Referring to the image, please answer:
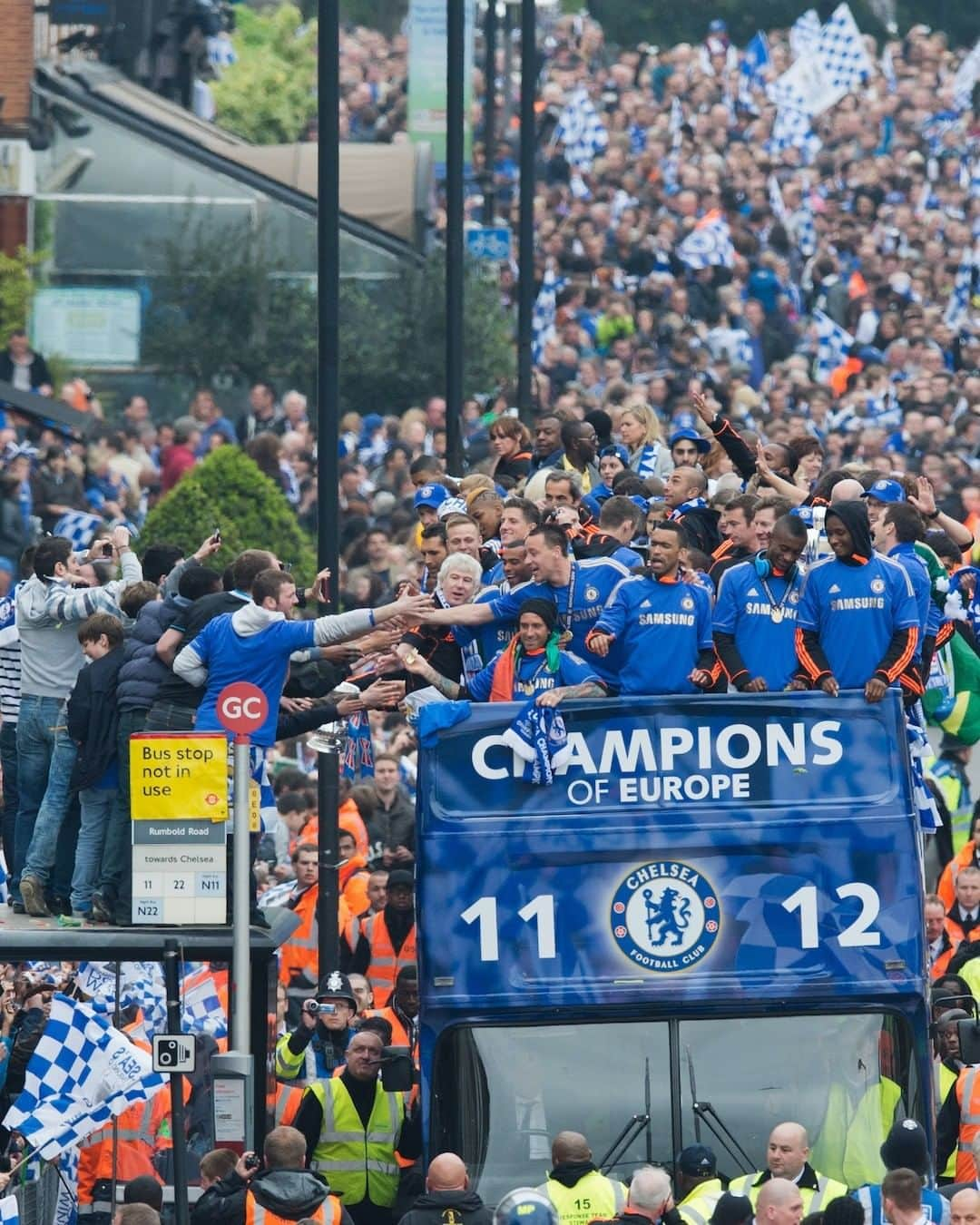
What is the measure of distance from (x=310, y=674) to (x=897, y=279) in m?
24.6

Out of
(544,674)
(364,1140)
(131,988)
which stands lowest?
(364,1140)

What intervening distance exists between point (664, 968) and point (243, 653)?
2.79 meters

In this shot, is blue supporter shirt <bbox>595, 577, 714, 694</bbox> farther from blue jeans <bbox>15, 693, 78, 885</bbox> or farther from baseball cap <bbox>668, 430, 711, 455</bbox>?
baseball cap <bbox>668, 430, 711, 455</bbox>

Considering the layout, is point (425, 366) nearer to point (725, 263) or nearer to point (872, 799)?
point (725, 263)

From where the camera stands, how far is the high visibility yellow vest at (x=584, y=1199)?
44.9ft

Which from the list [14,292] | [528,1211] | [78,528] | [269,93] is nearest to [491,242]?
[14,292]

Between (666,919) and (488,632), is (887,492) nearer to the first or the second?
(488,632)

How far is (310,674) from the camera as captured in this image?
55.9ft

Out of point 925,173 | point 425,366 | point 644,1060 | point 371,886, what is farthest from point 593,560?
point 925,173

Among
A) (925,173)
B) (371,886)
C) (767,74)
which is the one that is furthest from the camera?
(767,74)

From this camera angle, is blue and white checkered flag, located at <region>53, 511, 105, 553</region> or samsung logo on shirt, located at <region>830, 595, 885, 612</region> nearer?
samsung logo on shirt, located at <region>830, 595, 885, 612</region>

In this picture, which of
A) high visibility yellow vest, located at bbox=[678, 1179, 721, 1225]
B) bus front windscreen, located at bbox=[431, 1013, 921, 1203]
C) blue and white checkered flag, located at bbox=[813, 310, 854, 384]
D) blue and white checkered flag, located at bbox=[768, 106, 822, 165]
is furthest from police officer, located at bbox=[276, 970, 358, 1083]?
blue and white checkered flag, located at bbox=[768, 106, 822, 165]

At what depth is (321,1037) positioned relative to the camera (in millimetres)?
17438

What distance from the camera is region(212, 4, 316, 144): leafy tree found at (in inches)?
2378
